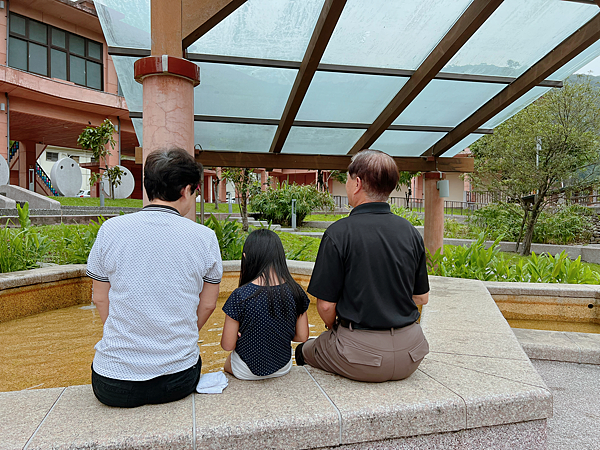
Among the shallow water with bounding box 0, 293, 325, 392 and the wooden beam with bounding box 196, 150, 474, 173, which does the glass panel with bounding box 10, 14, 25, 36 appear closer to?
the wooden beam with bounding box 196, 150, 474, 173

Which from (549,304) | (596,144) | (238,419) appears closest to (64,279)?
(238,419)

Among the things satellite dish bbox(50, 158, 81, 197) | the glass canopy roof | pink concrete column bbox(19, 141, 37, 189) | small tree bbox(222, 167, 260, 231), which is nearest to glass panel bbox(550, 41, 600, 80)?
the glass canopy roof

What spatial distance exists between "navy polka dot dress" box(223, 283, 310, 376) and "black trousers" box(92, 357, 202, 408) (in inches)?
13.9

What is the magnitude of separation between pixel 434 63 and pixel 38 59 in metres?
22.5

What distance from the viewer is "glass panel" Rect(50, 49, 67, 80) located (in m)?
22.4

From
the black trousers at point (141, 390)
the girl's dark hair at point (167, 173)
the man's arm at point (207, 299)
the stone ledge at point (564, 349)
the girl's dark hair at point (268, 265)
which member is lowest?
the stone ledge at point (564, 349)

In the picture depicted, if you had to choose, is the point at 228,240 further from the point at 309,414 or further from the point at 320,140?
the point at 309,414

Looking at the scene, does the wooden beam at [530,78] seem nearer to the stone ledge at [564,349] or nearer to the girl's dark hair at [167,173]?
the stone ledge at [564,349]

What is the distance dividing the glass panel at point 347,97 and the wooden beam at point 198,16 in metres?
2.12

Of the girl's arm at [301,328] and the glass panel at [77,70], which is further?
the glass panel at [77,70]

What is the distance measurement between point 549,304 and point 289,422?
13.6ft

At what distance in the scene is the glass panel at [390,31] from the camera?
5270 mm

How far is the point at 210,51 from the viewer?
18.5 ft

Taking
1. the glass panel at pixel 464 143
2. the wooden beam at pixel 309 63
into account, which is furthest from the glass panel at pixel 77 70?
the glass panel at pixel 464 143
